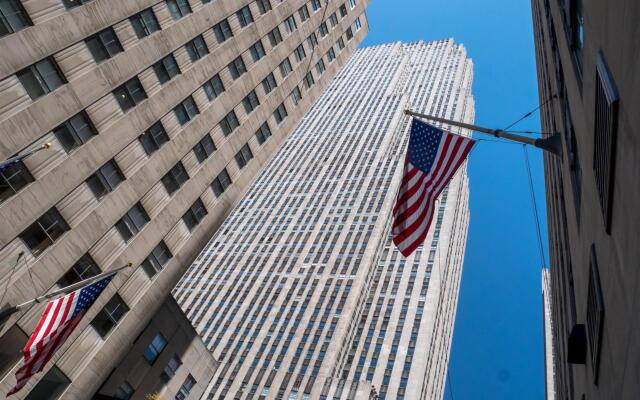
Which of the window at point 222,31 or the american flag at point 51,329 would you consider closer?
the american flag at point 51,329

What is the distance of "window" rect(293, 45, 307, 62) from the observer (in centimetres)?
4466

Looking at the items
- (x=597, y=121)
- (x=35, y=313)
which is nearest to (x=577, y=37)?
(x=597, y=121)

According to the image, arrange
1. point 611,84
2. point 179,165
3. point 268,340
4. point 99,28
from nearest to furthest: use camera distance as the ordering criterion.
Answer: point 611,84 → point 99,28 → point 179,165 → point 268,340

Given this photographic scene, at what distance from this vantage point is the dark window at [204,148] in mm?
30922

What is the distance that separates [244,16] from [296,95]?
31.4ft

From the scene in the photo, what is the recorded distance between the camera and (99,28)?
77.6ft

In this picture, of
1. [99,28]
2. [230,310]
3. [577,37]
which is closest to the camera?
[577,37]

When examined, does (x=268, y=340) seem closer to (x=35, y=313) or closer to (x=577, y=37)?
(x=35, y=313)

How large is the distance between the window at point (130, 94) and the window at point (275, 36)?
16584mm

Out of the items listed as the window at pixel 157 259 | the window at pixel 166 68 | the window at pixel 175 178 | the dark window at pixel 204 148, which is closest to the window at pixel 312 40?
the dark window at pixel 204 148

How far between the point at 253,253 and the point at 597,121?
425ft

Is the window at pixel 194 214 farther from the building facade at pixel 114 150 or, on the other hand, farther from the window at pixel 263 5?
the window at pixel 263 5

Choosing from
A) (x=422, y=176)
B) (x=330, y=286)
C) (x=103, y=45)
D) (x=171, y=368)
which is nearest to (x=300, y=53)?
(x=103, y=45)

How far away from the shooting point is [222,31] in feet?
112
